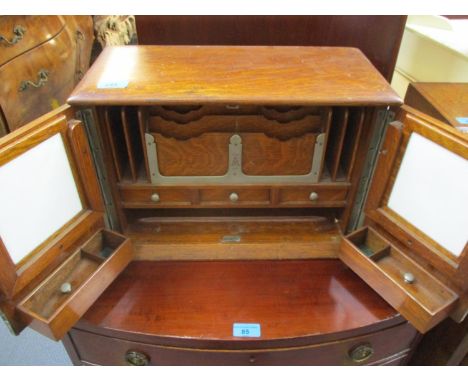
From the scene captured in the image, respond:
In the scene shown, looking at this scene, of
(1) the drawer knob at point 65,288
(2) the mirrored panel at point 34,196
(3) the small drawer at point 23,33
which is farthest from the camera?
(3) the small drawer at point 23,33

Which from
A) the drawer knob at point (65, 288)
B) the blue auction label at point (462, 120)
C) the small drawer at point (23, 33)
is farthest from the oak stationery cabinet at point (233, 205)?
the small drawer at point (23, 33)

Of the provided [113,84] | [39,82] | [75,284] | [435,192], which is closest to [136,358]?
[75,284]

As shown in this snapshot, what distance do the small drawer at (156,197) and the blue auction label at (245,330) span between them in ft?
0.86

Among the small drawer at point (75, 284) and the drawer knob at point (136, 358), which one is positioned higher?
the small drawer at point (75, 284)

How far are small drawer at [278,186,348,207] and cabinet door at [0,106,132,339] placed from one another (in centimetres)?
35

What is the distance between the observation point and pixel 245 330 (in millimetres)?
693

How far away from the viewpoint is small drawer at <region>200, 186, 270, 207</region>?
2.54 ft

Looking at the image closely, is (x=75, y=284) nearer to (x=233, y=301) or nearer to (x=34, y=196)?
(x=34, y=196)

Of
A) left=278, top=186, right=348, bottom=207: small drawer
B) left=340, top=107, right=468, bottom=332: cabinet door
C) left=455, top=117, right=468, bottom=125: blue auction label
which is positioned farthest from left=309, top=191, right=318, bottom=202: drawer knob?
left=455, top=117, right=468, bottom=125: blue auction label

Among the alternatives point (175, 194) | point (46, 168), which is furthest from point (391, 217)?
point (46, 168)

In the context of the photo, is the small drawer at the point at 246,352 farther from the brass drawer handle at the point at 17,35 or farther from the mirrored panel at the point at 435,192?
the brass drawer handle at the point at 17,35

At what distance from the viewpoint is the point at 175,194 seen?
77cm

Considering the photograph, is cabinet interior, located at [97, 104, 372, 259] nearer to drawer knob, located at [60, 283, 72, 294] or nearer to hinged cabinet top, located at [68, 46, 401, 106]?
hinged cabinet top, located at [68, 46, 401, 106]

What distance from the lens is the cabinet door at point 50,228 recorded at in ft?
1.85
